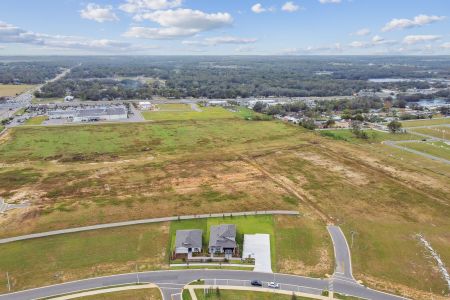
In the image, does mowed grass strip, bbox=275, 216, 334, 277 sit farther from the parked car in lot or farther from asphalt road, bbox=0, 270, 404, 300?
the parked car in lot

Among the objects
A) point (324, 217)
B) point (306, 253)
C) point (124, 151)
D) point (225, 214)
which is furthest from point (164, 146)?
point (306, 253)

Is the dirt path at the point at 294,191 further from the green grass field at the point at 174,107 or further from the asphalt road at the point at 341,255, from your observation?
the green grass field at the point at 174,107

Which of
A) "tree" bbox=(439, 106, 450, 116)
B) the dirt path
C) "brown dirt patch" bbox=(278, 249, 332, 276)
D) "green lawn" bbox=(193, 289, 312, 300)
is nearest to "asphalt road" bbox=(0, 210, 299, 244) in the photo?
the dirt path

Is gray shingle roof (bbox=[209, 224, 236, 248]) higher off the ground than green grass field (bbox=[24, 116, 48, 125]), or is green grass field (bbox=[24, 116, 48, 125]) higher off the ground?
gray shingle roof (bbox=[209, 224, 236, 248])

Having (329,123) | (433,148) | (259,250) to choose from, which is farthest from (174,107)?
(259,250)

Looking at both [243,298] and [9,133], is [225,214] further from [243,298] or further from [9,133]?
[9,133]

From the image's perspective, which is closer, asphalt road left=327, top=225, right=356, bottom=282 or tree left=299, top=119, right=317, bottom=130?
asphalt road left=327, top=225, right=356, bottom=282

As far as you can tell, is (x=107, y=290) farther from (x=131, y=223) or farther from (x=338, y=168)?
(x=338, y=168)
